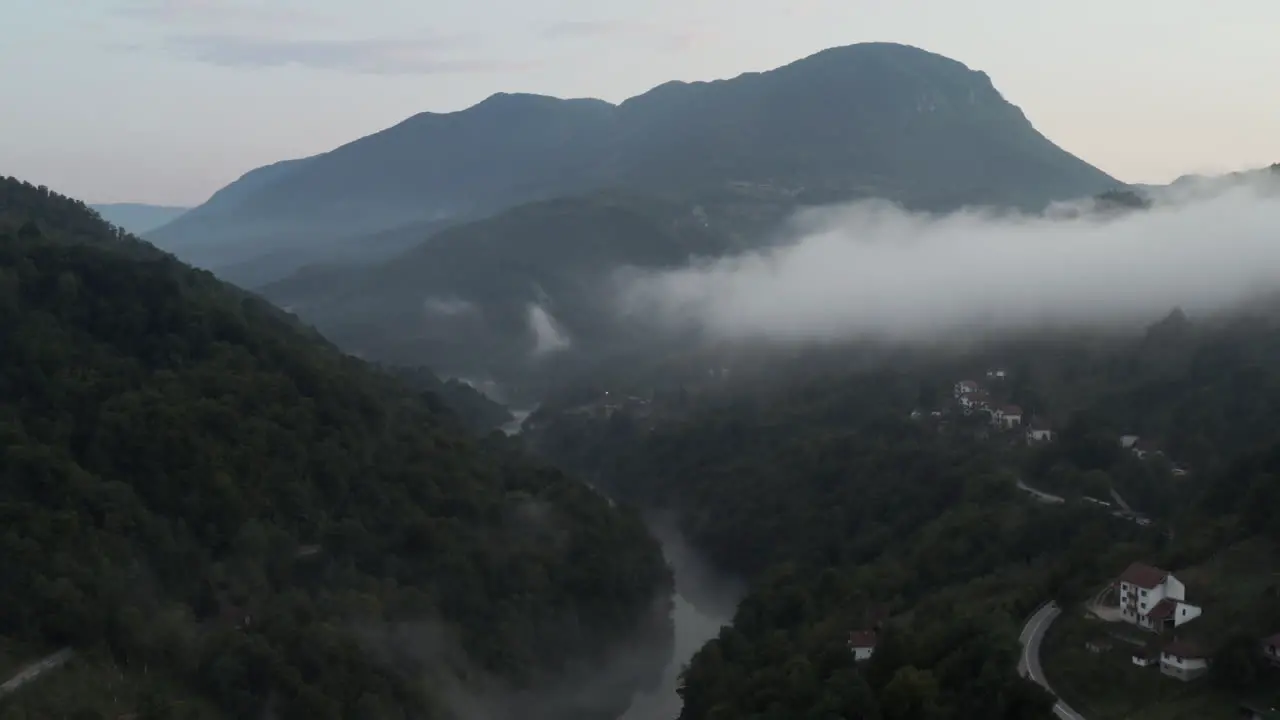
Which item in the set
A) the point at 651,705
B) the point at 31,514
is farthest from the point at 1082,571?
the point at 31,514

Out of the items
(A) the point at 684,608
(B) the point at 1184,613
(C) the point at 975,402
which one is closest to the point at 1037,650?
(B) the point at 1184,613

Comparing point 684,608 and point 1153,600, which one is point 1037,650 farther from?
point 684,608

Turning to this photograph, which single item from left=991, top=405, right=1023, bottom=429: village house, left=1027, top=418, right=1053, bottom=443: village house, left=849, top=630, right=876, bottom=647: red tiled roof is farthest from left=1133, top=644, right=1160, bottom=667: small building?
left=991, top=405, right=1023, bottom=429: village house

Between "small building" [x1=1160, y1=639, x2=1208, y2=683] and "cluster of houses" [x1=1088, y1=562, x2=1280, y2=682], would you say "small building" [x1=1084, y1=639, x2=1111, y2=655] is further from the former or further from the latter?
"small building" [x1=1160, y1=639, x2=1208, y2=683]

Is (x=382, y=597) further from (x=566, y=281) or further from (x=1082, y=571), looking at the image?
(x=566, y=281)

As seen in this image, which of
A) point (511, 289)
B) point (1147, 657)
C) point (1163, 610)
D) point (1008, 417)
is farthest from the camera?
point (511, 289)

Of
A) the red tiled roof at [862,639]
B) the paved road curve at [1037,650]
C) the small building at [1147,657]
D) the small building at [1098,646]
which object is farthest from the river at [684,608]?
the small building at [1147,657]
